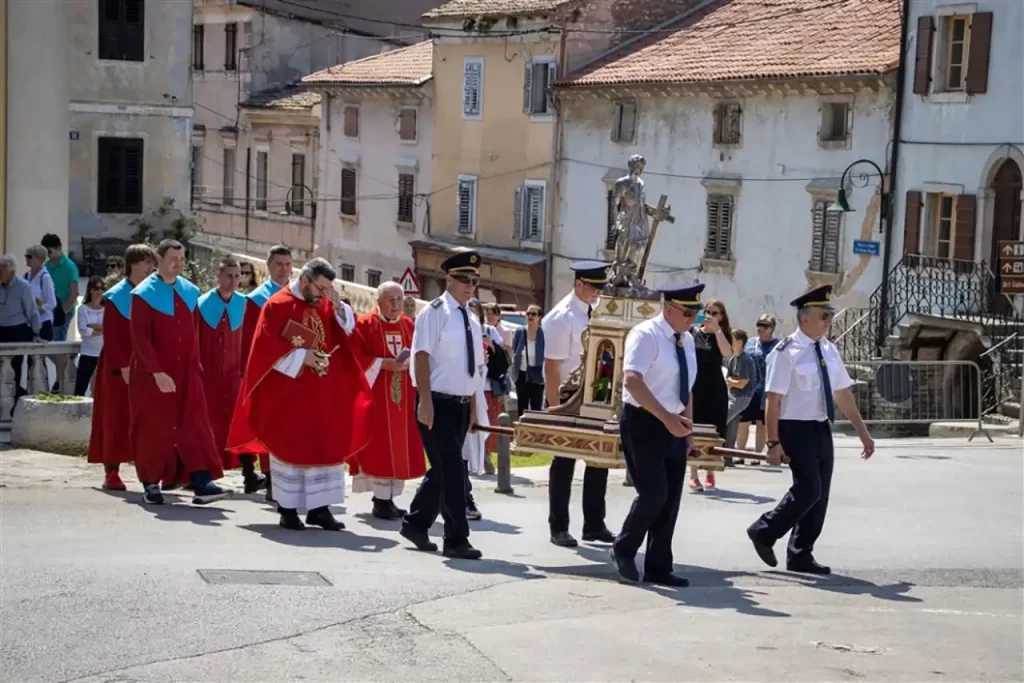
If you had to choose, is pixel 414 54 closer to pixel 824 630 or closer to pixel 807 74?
pixel 807 74

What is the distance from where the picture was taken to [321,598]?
9.31 metres

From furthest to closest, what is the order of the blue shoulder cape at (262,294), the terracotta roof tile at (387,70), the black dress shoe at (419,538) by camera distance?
the terracotta roof tile at (387,70), the blue shoulder cape at (262,294), the black dress shoe at (419,538)

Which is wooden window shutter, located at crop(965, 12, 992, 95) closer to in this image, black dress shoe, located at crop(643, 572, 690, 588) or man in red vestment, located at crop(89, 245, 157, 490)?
man in red vestment, located at crop(89, 245, 157, 490)

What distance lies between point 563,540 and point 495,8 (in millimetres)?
35595

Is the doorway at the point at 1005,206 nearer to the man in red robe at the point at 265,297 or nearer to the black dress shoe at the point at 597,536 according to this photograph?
the man in red robe at the point at 265,297

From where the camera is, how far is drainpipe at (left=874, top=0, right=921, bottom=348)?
31.9 m

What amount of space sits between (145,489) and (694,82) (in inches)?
1002

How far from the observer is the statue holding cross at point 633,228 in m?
12.8

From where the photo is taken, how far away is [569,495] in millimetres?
11680

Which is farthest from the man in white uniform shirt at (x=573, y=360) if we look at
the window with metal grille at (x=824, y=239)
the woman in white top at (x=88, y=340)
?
the window with metal grille at (x=824, y=239)

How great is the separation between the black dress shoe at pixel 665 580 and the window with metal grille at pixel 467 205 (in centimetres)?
3752

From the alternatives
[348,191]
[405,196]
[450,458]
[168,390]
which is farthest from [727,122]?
[450,458]

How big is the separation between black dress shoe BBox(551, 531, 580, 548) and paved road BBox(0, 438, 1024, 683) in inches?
4.8

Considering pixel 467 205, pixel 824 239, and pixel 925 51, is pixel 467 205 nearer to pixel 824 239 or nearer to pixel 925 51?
pixel 824 239
